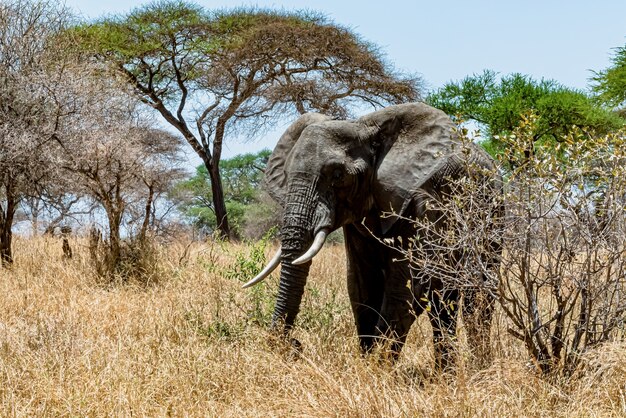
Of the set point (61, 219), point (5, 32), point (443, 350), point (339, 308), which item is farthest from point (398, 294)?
point (61, 219)

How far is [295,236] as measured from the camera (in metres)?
4.75

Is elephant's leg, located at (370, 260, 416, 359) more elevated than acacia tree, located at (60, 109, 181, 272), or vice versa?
acacia tree, located at (60, 109, 181, 272)

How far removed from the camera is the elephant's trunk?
15.5 feet

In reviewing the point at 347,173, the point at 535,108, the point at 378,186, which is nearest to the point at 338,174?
the point at 347,173

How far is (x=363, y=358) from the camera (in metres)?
5.00

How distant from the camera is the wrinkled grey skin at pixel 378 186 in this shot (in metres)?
4.72

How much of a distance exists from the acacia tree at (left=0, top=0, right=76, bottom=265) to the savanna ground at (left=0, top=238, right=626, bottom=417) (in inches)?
142

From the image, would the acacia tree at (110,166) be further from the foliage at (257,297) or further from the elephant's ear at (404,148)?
the elephant's ear at (404,148)

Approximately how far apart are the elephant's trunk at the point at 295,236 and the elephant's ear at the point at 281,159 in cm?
58

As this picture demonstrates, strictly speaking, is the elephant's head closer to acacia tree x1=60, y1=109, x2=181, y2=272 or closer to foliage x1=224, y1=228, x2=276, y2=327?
foliage x1=224, y1=228, x2=276, y2=327

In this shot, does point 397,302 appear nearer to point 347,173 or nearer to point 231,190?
point 347,173

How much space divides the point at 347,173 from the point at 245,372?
133 centimetres

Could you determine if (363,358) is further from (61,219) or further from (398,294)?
(61,219)

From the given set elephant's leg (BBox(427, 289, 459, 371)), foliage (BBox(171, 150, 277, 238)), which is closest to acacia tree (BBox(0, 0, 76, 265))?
elephant's leg (BBox(427, 289, 459, 371))
